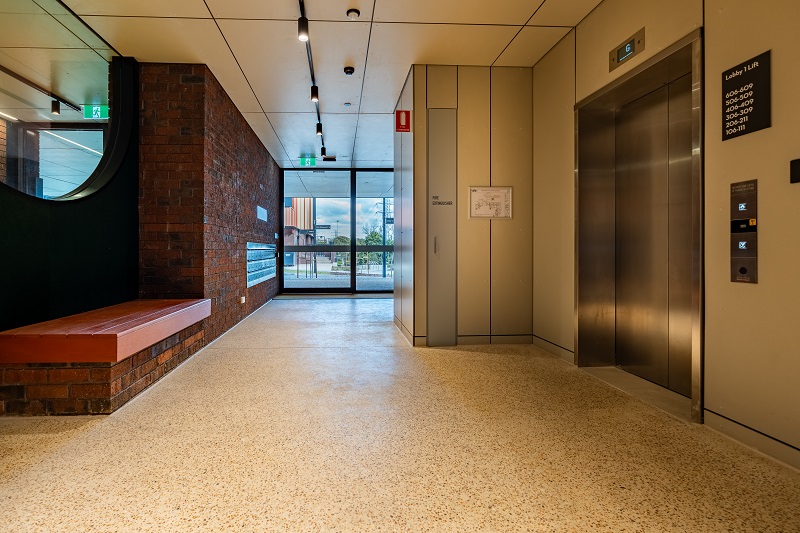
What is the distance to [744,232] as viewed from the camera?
7.32 ft

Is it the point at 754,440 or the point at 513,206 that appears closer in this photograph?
the point at 754,440

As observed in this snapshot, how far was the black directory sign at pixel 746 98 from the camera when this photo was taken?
2117 mm

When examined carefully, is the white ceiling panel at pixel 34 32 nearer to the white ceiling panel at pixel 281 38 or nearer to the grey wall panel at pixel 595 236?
the white ceiling panel at pixel 281 38

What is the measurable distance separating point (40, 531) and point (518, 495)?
1.85 m

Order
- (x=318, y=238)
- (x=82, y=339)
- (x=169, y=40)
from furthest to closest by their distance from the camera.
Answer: (x=318, y=238)
(x=169, y=40)
(x=82, y=339)

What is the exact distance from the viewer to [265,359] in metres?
4.04

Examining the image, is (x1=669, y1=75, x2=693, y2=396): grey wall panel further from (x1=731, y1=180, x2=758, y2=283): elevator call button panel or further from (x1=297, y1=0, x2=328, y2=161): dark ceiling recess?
(x1=297, y1=0, x2=328, y2=161): dark ceiling recess

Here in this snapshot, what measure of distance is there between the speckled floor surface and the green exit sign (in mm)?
2762

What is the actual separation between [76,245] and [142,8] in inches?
82.9

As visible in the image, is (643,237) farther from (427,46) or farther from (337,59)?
(337,59)

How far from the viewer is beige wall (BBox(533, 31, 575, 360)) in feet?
12.8

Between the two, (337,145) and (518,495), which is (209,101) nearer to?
(337,145)

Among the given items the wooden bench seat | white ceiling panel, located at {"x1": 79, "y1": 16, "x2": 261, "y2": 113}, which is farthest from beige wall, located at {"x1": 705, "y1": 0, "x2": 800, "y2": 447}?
white ceiling panel, located at {"x1": 79, "y1": 16, "x2": 261, "y2": 113}

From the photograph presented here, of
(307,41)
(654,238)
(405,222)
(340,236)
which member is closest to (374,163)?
(340,236)
